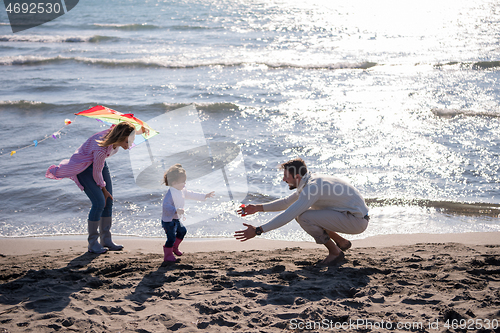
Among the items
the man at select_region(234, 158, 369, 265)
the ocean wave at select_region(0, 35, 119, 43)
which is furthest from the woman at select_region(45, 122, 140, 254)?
the ocean wave at select_region(0, 35, 119, 43)

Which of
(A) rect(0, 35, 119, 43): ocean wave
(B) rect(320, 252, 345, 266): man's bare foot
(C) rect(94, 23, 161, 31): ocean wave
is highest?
(C) rect(94, 23, 161, 31): ocean wave

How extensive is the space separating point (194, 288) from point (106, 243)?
1.78 meters

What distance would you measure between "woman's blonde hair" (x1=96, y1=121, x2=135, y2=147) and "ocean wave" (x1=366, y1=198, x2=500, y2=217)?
4.15 m

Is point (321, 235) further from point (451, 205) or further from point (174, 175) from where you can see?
point (451, 205)

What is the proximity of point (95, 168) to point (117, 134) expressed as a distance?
0.48 metres

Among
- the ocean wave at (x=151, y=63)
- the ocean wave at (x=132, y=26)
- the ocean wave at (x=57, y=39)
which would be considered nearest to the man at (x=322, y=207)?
the ocean wave at (x=151, y=63)

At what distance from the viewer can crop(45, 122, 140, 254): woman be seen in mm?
4527

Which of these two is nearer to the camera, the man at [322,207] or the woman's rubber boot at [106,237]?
the man at [322,207]

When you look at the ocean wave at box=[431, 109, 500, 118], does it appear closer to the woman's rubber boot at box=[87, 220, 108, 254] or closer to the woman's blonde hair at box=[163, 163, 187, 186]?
the woman's blonde hair at box=[163, 163, 187, 186]

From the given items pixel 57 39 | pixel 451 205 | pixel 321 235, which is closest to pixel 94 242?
pixel 321 235

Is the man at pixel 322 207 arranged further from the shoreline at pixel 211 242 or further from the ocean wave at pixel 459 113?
the ocean wave at pixel 459 113

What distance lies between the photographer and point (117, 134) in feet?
14.8

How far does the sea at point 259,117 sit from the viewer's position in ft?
21.4

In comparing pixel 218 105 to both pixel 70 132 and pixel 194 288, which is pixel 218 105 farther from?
pixel 194 288
